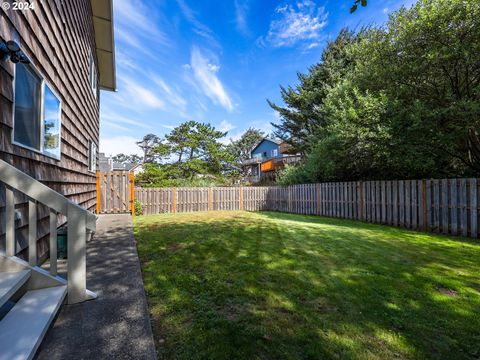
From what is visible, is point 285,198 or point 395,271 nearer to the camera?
point 395,271

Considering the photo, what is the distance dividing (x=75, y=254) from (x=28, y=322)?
559 millimetres

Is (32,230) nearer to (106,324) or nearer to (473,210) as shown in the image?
(106,324)

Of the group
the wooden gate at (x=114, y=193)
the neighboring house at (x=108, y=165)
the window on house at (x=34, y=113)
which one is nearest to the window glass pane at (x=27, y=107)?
the window on house at (x=34, y=113)

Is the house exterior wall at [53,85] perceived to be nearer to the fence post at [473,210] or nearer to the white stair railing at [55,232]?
the white stair railing at [55,232]

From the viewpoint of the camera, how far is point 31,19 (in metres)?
2.86

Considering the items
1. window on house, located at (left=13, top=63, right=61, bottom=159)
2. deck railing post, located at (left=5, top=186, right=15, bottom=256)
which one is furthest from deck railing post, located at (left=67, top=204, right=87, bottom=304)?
window on house, located at (left=13, top=63, right=61, bottom=159)

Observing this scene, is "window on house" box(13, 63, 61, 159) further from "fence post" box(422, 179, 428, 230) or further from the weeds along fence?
"fence post" box(422, 179, 428, 230)

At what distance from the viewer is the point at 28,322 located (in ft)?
5.13

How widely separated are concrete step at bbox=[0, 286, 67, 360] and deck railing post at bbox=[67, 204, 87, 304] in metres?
0.08

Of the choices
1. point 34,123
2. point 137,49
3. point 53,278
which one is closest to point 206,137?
point 137,49

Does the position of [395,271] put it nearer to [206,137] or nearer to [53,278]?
[53,278]

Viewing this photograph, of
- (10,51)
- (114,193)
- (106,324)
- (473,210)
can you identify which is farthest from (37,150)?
(473,210)

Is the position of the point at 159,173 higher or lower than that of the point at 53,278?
higher

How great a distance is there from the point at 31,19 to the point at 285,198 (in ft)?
38.3
